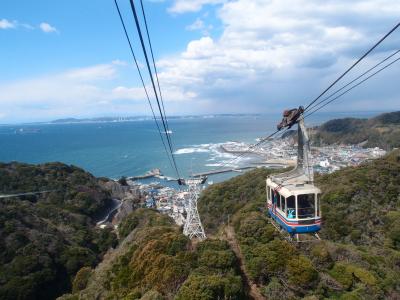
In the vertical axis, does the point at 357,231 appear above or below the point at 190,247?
below

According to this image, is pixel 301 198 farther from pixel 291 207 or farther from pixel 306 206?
pixel 291 207

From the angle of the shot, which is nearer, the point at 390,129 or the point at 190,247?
the point at 190,247

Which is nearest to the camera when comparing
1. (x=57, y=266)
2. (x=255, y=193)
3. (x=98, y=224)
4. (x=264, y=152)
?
(x=57, y=266)

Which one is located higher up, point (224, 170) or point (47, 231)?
point (47, 231)

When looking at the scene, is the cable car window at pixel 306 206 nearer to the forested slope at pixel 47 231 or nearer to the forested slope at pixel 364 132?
the forested slope at pixel 47 231

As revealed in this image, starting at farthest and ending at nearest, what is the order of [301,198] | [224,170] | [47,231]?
[224,170], [47,231], [301,198]

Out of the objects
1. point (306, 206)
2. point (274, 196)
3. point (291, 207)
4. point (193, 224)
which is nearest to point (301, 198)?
point (306, 206)


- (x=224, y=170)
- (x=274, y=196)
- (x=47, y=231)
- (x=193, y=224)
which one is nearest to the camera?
(x=274, y=196)

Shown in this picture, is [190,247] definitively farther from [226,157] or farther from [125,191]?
[226,157]

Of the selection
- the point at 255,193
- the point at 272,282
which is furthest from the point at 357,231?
the point at 255,193
